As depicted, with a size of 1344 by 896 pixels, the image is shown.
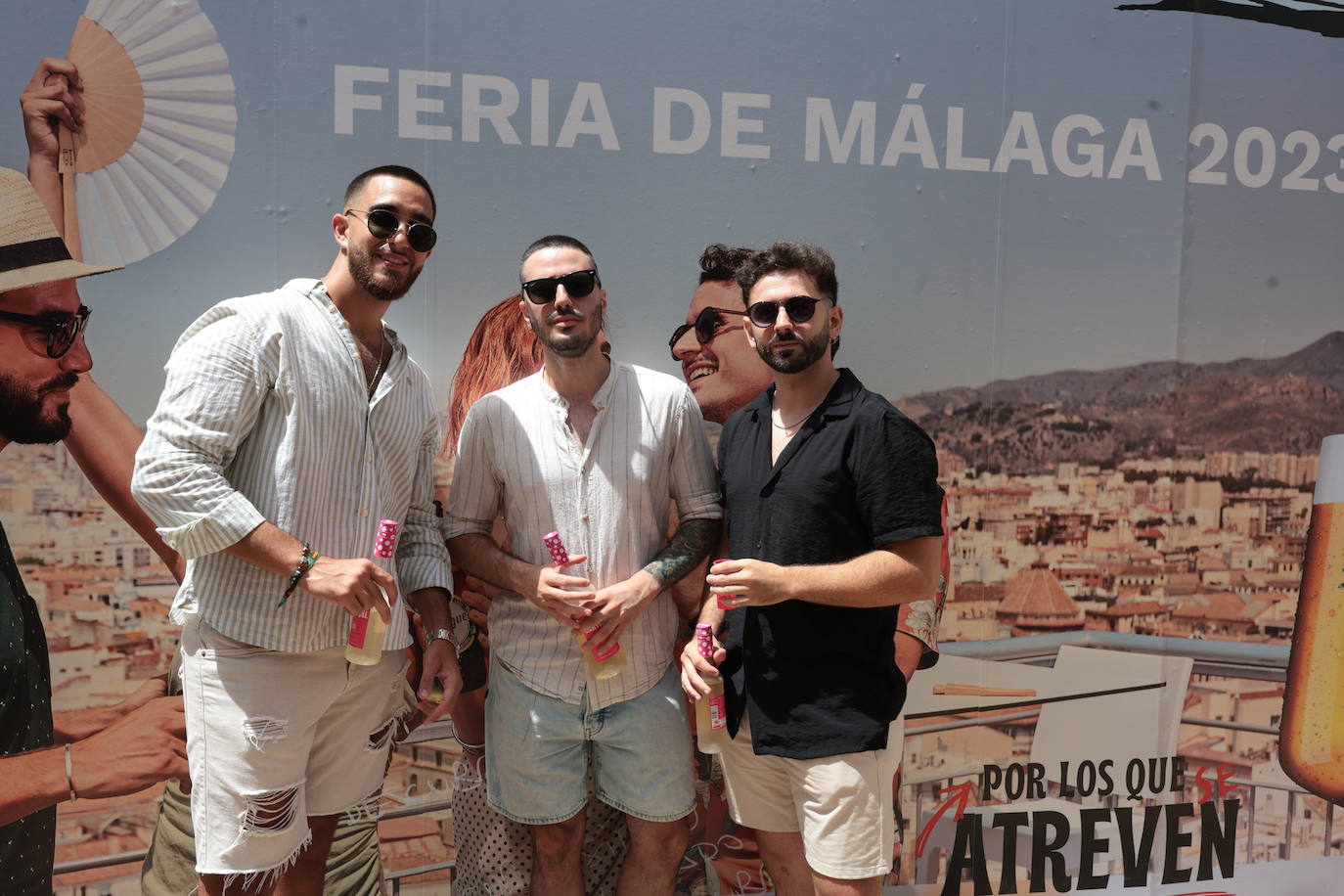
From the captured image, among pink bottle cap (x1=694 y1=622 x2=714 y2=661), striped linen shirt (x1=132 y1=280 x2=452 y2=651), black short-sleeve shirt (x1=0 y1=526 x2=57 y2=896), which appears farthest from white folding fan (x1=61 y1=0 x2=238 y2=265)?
pink bottle cap (x1=694 y1=622 x2=714 y2=661)

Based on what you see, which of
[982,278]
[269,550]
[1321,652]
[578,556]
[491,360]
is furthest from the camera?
[1321,652]

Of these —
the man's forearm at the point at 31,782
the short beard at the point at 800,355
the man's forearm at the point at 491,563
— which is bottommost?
the man's forearm at the point at 31,782

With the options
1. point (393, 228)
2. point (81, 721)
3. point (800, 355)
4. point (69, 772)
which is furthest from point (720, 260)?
point (69, 772)

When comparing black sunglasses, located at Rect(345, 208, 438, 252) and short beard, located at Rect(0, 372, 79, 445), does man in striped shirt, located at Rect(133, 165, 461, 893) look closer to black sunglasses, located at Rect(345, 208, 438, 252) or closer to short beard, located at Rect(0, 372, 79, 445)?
black sunglasses, located at Rect(345, 208, 438, 252)

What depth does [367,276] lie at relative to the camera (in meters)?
2.29

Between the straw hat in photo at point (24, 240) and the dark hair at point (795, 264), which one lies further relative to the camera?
the straw hat in photo at point (24, 240)

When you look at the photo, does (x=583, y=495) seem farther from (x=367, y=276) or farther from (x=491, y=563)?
(x=367, y=276)

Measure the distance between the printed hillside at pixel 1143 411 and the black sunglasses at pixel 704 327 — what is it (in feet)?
2.33

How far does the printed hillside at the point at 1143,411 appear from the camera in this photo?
3221 mm

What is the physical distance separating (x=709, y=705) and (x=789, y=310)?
3.44 ft

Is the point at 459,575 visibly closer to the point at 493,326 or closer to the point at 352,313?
the point at 493,326

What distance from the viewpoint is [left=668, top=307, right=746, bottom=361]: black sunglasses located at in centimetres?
306

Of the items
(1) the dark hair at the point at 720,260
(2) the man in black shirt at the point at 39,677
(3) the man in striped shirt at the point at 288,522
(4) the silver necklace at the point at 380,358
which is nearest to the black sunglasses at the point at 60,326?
(2) the man in black shirt at the point at 39,677

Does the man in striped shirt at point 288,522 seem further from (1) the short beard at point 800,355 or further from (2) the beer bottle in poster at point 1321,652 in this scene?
(2) the beer bottle in poster at point 1321,652
